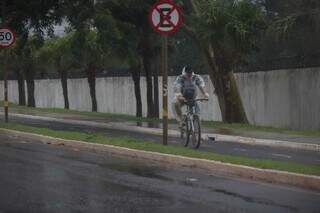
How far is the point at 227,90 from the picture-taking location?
88.3 feet

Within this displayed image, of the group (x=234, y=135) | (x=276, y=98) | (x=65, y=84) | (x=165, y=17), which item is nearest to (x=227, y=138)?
(x=234, y=135)

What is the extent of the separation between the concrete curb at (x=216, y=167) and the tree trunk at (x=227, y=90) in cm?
997

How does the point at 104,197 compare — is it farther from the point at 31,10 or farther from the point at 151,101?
the point at 151,101

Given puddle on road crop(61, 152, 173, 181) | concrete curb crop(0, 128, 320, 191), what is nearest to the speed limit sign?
concrete curb crop(0, 128, 320, 191)

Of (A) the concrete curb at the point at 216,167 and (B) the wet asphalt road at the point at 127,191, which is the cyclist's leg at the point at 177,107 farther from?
(B) the wet asphalt road at the point at 127,191

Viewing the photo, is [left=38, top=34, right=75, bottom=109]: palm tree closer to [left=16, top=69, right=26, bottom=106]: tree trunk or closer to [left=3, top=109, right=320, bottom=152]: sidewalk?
[left=16, top=69, right=26, bottom=106]: tree trunk

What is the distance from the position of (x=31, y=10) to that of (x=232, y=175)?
16018 millimetres

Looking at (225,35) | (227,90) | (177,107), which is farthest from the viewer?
(227,90)

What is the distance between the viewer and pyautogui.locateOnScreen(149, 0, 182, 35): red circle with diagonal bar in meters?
15.8

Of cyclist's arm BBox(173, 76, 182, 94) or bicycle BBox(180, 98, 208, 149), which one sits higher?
cyclist's arm BBox(173, 76, 182, 94)

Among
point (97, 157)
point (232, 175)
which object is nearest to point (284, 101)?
point (97, 157)

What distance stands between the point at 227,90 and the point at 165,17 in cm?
1136

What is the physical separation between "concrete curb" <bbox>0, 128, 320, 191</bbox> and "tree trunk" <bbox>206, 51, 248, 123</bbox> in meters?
9.97

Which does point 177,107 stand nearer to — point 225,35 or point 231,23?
point 231,23
